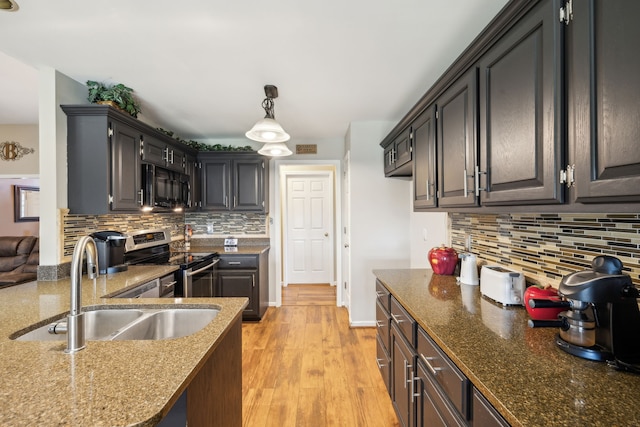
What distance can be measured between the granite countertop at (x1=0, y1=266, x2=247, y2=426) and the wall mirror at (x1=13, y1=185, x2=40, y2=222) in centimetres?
519

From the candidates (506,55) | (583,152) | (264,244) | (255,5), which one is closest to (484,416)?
(583,152)

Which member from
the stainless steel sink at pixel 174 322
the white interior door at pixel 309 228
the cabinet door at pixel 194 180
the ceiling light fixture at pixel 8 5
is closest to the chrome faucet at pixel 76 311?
the stainless steel sink at pixel 174 322

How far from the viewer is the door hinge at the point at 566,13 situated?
35.5 inches

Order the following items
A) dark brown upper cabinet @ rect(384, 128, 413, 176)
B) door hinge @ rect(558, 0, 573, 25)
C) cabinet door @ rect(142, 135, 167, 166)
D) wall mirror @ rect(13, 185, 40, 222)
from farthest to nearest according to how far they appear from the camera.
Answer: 1. wall mirror @ rect(13, 185, 40, 222)
2. cabinet door @ rect(142, 135, 167, 166)
3. dark brown upper cabinet @ rect(384, 128, 413, 176)
4. door hinge @ rect(558, 0, 573, 25)

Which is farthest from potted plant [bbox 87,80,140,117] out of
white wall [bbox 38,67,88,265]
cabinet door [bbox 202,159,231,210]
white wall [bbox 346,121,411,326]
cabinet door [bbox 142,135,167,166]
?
white wall [bbox 346,121,411,326]

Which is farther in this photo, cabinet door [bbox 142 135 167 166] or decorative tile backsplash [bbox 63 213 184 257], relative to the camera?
cabinet door [bbox 142 135 167 166]

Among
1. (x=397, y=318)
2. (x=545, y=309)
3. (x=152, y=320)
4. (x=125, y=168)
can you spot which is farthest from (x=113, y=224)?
(x=545, y=309)

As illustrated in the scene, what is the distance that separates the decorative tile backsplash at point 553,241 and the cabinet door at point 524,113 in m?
0.34

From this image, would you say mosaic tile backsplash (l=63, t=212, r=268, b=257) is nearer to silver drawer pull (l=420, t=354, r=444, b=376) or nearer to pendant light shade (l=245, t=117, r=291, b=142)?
pendant light shade (l=245, t=117, r=291, b=142)

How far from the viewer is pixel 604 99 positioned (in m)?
0.80

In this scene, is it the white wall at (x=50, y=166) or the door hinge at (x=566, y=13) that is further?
the white wall at (x=50, y=166)

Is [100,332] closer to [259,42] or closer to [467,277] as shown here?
[259,42]

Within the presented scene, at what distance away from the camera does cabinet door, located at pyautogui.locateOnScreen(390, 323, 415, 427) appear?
59.9 inches

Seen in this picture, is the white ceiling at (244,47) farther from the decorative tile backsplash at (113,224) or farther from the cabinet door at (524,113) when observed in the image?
the decorative tile backsplash at (113,224)
